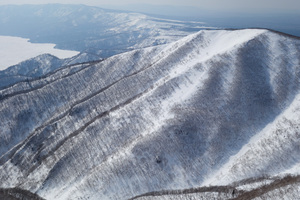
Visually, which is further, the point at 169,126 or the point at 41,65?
the point at 41,65

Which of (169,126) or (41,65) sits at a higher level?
(169,126)

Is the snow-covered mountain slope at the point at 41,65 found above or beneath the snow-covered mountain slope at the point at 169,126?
beneath

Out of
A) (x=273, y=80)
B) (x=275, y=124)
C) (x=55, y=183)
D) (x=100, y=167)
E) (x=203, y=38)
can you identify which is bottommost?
(x=55, y=183)

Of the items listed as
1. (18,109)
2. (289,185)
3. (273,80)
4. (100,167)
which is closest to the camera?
(289,185)

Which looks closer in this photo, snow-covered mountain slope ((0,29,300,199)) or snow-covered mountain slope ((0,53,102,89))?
snow-covered mountain slope ((0,29,300,199))

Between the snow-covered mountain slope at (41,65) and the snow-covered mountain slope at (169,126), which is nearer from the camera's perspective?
the snow-covered mountain slope at (169,126)

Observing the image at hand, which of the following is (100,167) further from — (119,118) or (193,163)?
(193,163)

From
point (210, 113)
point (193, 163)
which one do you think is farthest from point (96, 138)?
point (210, 113)

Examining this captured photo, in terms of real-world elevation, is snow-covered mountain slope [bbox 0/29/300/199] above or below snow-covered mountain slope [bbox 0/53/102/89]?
above
